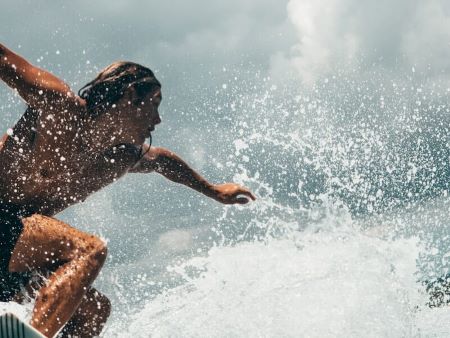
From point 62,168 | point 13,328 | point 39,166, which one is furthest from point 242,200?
Result: point 13,328

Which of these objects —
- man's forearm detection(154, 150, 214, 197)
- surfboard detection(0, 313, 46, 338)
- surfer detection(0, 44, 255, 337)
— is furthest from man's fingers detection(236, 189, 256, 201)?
surfboard detection(0, 313, 46, 338)

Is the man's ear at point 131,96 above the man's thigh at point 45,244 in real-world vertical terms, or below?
above

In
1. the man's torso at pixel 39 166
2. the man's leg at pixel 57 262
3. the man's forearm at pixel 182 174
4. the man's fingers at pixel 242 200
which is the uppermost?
the man's fingers at pixel 242 200

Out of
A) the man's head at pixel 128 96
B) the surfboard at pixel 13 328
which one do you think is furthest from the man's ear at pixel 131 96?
the surfboard at pixel 13 328

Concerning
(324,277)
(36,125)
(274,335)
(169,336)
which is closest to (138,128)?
(36,125)

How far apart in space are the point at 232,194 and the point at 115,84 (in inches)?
84.8

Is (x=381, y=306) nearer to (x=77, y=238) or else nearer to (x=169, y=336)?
(x=169, y=336)

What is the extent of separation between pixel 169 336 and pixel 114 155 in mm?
6574

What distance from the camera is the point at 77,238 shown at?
3449 millimetres

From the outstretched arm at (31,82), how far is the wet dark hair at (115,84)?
1.15ft

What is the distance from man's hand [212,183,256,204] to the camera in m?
5.78

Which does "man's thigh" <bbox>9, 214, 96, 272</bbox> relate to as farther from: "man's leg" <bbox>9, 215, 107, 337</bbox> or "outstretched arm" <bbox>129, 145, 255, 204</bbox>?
"outstretched arm" <bbox>129, 145, 255, 204</bbox>

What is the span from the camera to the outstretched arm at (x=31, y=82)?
338 centimetres

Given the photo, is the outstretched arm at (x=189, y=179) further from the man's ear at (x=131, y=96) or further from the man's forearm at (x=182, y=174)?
the man's ear at (x=131, y=96)
